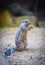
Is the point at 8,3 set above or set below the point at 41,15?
above

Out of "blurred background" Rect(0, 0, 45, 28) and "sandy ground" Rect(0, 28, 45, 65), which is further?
"blurred background" Rect(0, 0, 45, 28)

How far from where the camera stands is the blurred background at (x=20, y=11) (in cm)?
797

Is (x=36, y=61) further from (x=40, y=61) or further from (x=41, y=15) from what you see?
(x=41, y=15)

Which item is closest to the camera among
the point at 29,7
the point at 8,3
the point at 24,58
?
the point at 24,58

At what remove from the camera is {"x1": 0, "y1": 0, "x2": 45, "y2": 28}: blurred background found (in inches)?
314

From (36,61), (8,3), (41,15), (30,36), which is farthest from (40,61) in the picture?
(41,15)

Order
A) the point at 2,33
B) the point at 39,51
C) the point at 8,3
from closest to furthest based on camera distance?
the point at 39,51, the point at 2,33, the point at 8,3

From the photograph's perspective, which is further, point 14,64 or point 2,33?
point 2,33

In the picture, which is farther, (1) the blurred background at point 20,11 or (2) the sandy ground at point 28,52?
(1) the blurred background at point 20,11

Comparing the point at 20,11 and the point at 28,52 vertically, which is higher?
the point at 20,11

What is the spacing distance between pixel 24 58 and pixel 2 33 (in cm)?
234

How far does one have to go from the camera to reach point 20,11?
27.3 feet

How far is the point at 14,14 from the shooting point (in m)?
8.27

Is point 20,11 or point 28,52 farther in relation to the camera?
point 20,11
